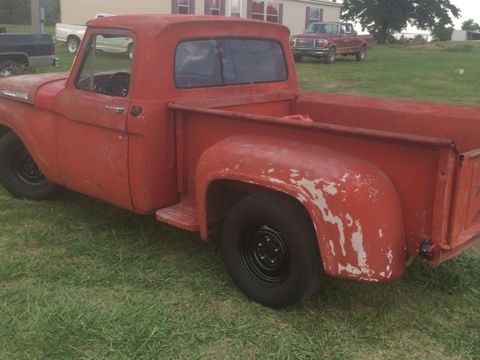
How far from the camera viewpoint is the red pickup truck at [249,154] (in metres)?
2.85

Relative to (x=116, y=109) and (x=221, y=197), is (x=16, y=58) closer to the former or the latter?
(x=116, y=109)

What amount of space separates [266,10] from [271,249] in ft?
88.7

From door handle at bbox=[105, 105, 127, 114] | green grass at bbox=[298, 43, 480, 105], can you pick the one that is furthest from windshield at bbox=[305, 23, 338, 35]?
door handle at bbox=[105, 105, 127, 114]

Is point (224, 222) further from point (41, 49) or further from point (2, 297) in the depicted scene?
point (41, 49)

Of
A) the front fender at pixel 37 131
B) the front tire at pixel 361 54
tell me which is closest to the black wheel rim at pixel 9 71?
the front fender at pixel 37 131

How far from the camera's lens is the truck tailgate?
2.73 metres

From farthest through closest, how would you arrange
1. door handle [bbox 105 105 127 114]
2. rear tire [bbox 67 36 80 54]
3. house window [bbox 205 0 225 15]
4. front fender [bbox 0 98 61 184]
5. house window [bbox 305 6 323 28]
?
house window [bbox 305 6 323 28]
house window [bbox 205 0 225 15]
rear tire [bbox 67 36 80 54]
front fender [bbox 0 98 61 184]
door handle [bbox 105 105 127 114]

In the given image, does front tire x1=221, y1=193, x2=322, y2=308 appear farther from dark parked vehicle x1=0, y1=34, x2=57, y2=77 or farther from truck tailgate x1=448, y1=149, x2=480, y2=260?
dark parked vehicle x1=0, y1=34, x2=57, y2=77

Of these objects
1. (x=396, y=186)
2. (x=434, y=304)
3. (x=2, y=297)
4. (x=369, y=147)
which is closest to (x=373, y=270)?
(x=396, y=186)

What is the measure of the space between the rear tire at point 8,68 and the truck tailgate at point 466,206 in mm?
11653

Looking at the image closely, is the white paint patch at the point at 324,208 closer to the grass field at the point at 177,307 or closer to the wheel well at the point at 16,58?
the grass field at the point at 177,307

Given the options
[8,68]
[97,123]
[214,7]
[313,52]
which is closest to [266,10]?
[214,7]

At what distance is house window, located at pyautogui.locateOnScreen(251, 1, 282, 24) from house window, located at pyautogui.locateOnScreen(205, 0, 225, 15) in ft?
6.13

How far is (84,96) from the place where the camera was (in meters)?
4.21
